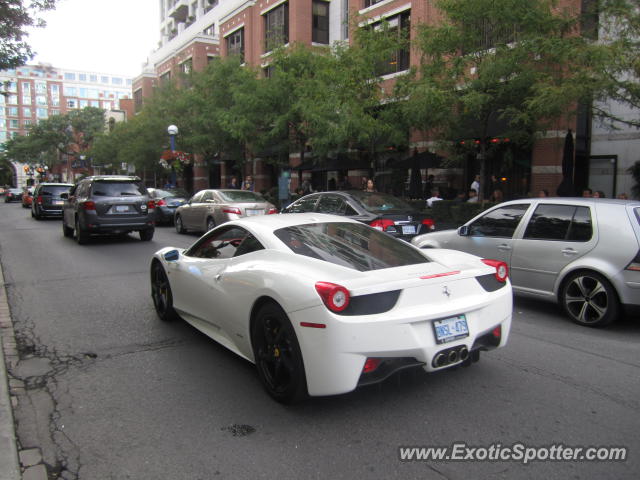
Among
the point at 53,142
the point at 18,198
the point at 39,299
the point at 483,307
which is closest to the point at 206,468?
the point at 483,307

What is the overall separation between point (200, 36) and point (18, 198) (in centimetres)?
2873

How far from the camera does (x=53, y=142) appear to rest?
68125 millimetres

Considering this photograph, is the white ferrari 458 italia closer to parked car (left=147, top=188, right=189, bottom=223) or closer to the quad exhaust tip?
the quad exhaust tip

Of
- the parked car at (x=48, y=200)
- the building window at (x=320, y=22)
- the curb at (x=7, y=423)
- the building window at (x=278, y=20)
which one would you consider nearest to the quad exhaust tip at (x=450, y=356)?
the curb at (x=7, y=423)

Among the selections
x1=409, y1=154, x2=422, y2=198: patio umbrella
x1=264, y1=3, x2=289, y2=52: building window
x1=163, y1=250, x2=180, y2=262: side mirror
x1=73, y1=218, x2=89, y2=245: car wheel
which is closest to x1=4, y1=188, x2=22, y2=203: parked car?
x1=264, y1=3, x2=289, y2=52: building window

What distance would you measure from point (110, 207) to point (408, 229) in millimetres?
7887

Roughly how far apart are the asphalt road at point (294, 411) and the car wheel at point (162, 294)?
186 mm

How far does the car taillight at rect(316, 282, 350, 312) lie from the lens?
3.35 metres

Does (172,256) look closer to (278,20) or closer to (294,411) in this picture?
(294,411)

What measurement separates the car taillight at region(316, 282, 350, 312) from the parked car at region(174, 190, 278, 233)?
10836 millimetres

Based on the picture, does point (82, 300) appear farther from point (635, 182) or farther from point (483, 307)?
point (635, 182)

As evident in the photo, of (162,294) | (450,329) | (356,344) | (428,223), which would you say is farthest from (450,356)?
(428,223)

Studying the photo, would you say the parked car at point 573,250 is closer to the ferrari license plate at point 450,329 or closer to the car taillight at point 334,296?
the ferrari license plate at point 450,329

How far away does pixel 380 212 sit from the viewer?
995cm
